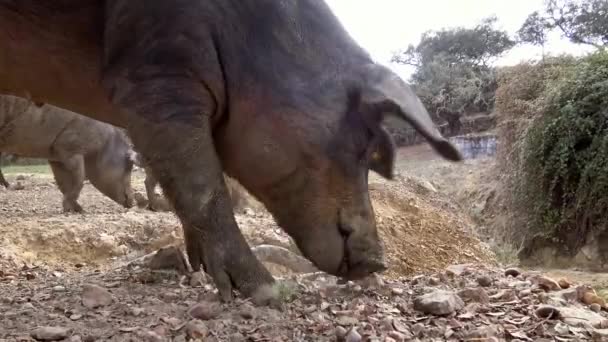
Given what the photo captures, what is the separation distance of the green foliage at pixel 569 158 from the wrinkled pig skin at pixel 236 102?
730 centimetres

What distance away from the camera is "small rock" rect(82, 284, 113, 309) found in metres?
2.63

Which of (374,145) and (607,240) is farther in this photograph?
(607,240)

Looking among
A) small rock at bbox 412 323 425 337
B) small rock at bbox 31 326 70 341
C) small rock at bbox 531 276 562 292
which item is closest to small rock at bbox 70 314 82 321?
small rock at bbox 31 326 70 341

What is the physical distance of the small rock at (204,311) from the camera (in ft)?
8.18

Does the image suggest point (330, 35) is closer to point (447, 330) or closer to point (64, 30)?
point (64, 30)

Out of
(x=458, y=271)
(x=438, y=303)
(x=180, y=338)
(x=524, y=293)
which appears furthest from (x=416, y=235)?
(x=180, y=338)

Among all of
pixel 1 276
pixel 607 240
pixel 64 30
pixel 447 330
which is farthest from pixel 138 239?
pixel 607 240

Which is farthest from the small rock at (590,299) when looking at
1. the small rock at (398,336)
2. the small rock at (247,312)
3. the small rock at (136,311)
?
the small rock at (136,311)

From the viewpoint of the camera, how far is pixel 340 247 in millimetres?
2865

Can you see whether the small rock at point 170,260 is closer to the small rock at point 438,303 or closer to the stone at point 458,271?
the small rock at point 438,303

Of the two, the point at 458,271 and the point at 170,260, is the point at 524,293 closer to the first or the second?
the point at 458,271

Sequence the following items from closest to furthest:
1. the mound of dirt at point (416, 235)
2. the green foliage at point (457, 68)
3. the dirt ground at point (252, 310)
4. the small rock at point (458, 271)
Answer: the dirt ground at point (252, 310) < the small rock at point (458, 271) < the mound of dirt at point (416, 235) < the green foliage at point (457, 68)

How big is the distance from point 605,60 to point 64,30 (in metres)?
9.03

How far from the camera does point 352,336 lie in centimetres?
238
